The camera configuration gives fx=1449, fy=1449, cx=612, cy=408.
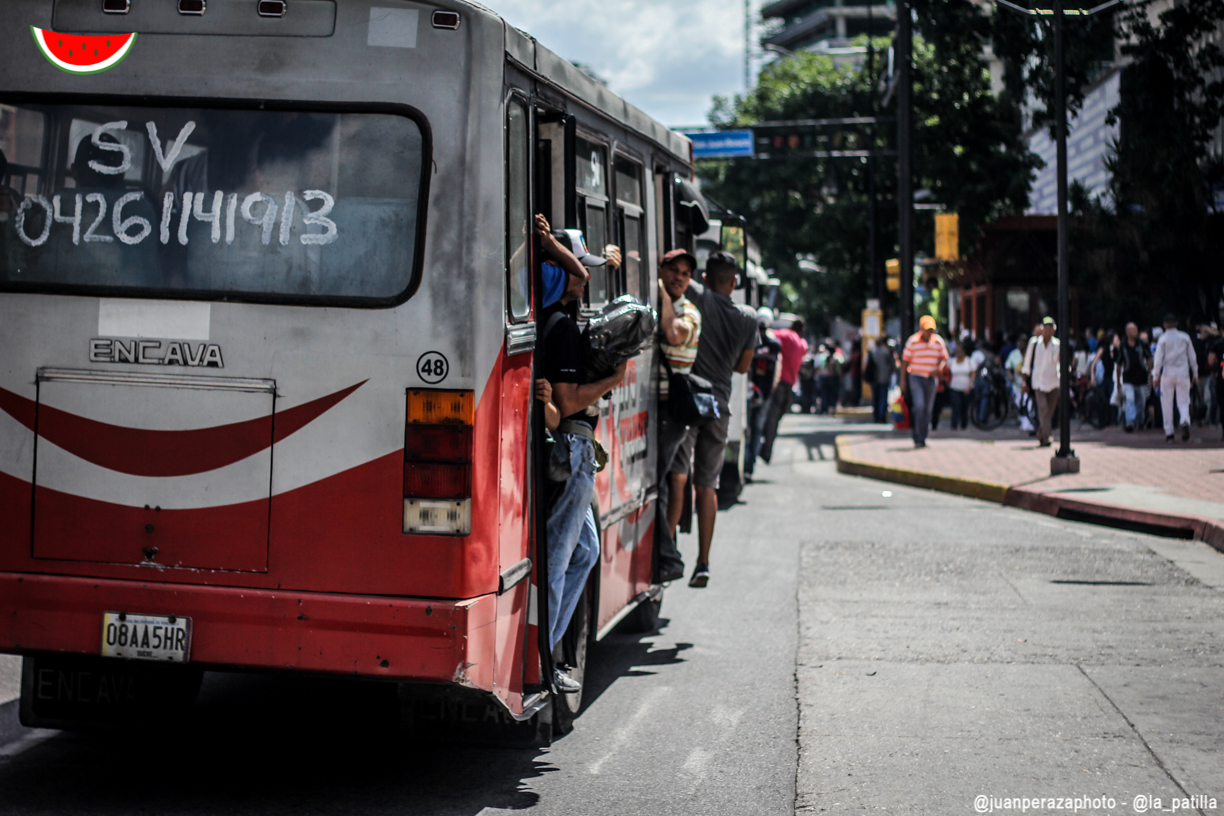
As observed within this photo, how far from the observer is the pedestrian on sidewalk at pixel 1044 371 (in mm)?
19641

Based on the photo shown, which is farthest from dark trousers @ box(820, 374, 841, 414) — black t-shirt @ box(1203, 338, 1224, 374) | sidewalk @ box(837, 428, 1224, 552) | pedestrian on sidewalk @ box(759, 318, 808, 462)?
pedestrian on sidewalk @ box(759, 318, 808, 462)

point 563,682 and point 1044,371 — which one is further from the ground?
point 1044,371

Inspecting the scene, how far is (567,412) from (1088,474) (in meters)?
11.9

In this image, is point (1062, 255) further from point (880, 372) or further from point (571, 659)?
point (880, 372)

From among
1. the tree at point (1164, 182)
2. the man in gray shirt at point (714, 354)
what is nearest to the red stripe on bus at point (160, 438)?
the man in gray shirt at point (714, 354)

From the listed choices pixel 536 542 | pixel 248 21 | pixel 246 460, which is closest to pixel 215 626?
pixel 246 460

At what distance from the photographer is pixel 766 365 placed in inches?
627

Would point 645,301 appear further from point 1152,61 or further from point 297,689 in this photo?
point 1152,61

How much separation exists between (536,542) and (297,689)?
1.83 meters

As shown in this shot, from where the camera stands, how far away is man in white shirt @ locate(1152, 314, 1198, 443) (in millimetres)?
20359

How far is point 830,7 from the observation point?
112250 mm

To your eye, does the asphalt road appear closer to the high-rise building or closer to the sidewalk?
the sidewalk

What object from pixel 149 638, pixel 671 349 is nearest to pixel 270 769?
pixel 149 638

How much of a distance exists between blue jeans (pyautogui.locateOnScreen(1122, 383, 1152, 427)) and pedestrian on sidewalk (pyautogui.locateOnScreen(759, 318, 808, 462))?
873cm
